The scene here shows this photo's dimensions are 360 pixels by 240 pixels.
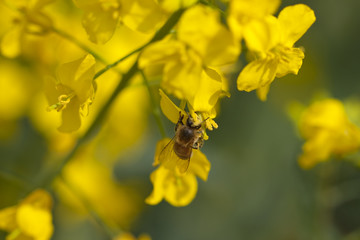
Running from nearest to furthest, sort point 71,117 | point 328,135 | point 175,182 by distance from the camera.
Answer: point 71,117 → point 175,182 → point 328,135

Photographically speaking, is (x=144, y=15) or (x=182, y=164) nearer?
(x=144, y=15)

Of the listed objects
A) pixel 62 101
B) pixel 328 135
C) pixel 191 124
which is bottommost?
pixel 328 135

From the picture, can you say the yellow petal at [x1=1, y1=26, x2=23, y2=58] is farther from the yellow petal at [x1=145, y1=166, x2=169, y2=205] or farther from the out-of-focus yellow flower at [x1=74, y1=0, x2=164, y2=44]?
the yellow petal at [x1=145, y1=166, x2=169, y2=205]

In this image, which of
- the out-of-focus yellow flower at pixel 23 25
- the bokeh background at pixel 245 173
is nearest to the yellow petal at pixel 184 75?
the out-of-focus yellow flower at pixel 23 25

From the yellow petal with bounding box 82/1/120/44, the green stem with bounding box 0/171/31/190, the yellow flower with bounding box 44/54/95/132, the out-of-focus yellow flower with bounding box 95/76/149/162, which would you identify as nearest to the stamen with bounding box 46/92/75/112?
the yellow flower with bounding box 44/54/95/132

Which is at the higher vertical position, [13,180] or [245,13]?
[245,13]

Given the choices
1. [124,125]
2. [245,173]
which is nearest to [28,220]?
[124,125]

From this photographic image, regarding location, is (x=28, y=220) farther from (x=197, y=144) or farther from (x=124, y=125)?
(x=124, y=125)

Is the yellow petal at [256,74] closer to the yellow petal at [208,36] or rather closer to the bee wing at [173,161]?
the yellow petal at [208,36]
